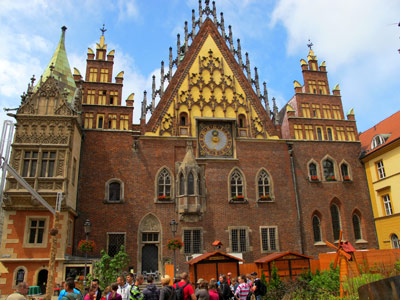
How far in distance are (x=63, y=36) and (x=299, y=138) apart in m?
20.5

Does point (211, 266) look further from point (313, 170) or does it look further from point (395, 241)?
point (395, 241)

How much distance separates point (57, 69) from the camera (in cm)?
2488

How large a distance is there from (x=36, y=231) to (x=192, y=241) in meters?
9.87

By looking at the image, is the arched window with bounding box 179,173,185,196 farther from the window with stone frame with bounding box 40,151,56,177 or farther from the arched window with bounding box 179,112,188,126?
the window with stone frame with bounding box 40,151,56,177

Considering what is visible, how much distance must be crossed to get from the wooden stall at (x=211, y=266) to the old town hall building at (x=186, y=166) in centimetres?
562

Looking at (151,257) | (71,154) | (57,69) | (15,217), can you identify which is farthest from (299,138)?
(15,217)

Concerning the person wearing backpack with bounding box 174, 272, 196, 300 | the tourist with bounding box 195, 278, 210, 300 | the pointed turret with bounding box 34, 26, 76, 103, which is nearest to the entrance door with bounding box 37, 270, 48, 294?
the pointed turret with bounding box 34, 26, 76, 103

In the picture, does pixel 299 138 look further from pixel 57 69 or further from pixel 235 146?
pixel 57 69

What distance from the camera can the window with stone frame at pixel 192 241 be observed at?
23766mm

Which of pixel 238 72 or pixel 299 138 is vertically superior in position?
pixel 238 72

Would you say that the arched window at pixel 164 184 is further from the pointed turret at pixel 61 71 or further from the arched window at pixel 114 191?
the pointed turret at pixel 61 71

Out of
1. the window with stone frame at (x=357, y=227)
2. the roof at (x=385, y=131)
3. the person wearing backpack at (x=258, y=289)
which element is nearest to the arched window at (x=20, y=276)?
the person wearing backpack at (x=258, y=289)

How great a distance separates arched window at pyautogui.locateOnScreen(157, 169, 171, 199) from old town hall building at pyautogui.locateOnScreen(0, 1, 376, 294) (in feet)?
0.34

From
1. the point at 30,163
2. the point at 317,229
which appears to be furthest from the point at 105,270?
the point at 317,229
